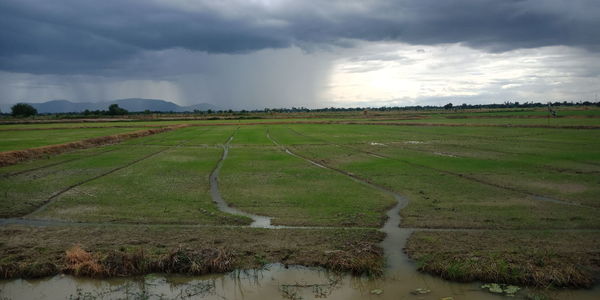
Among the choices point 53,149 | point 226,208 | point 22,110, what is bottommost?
point 226,208

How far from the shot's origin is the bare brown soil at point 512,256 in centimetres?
862

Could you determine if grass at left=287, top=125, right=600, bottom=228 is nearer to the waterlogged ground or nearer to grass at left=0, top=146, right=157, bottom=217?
the waterlogged ground

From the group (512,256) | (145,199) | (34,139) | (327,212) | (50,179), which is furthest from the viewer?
(34,139)

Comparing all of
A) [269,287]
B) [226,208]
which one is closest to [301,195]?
[226,208]

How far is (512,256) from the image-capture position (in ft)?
31.1

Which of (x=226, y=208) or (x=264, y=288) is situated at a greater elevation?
(x=226, y=208)

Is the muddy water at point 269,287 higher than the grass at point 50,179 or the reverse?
the reverse

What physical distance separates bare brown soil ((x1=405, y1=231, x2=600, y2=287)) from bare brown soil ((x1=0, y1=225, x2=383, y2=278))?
1.46 metres

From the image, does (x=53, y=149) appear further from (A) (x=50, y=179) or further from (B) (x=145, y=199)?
(B) (x=145, y=199)

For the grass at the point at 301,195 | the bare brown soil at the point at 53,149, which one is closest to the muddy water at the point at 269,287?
the grass at the point at 301,195

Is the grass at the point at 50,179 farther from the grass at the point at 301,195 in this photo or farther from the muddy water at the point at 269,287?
the grass at the point at 301,195

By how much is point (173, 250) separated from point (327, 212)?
5726 millimetres

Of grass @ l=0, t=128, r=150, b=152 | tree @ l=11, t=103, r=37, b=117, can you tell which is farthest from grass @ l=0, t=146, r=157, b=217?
tree @ l=11, t=103, r=37, b=117

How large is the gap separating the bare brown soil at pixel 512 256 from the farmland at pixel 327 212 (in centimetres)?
3
